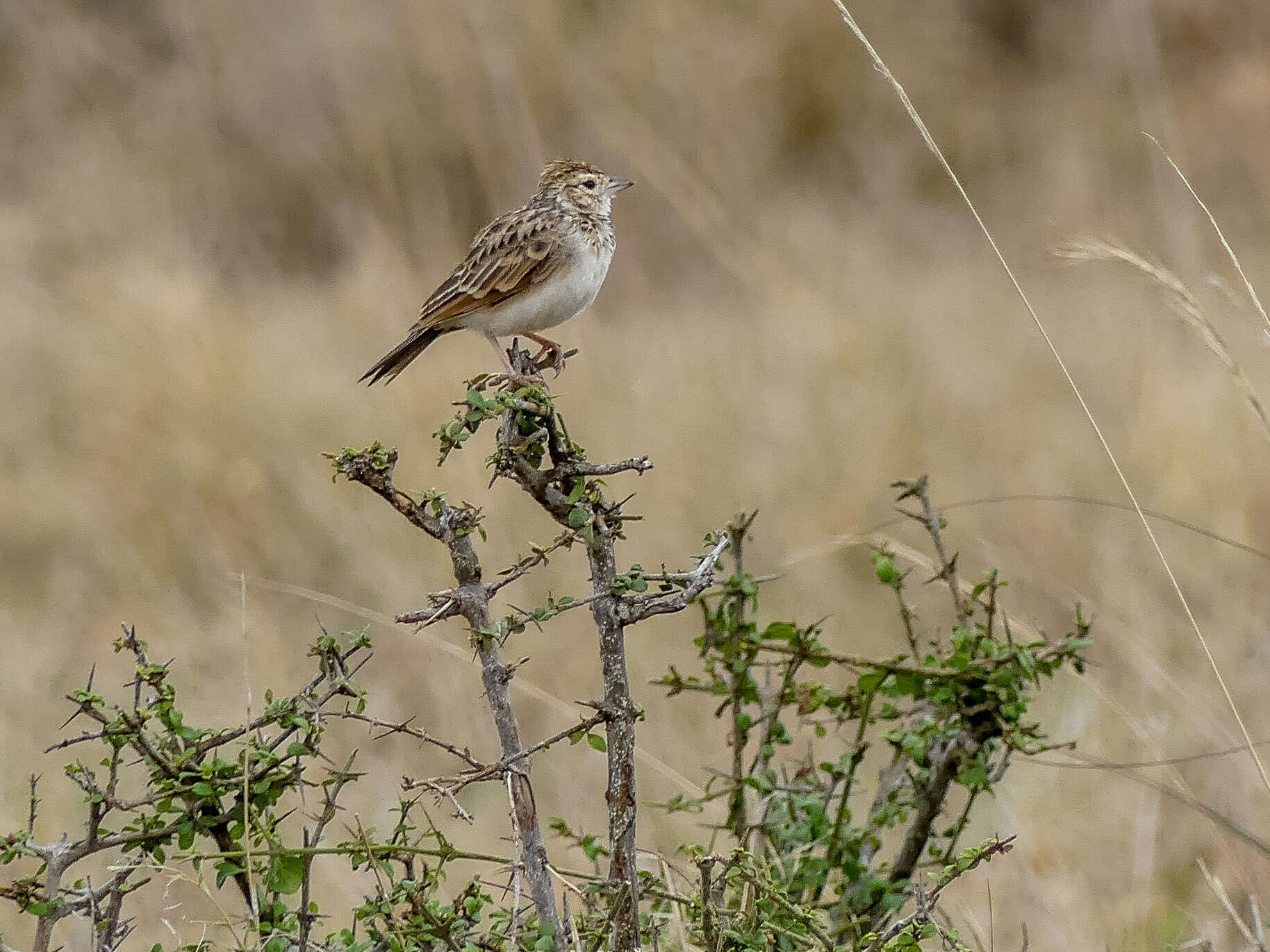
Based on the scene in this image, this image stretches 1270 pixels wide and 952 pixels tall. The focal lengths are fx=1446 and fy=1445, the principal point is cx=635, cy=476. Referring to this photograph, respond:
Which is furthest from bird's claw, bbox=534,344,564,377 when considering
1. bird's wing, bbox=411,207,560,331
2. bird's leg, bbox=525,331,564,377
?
bird's wing, bbox=411,207,560,331

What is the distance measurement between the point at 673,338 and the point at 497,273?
4.48 meters

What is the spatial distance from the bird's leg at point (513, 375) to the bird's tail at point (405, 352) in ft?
0.43

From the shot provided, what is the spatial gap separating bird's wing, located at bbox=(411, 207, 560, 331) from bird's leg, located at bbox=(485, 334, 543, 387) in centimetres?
8

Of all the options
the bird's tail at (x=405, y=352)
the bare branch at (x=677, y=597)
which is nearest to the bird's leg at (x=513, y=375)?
the bird's tail at (x=405, y=352)

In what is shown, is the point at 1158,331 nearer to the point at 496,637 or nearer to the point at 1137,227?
the point at 1137,227

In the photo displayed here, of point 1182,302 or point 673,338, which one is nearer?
point 1182,302

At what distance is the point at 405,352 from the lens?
2.79 metres

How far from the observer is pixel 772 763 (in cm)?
357

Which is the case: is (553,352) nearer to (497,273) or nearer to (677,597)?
(497,273)

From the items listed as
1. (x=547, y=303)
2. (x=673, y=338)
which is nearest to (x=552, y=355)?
(x=547, y=303)

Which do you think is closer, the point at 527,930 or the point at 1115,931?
the point at 527,930

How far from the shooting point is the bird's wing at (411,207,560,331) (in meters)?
2.76

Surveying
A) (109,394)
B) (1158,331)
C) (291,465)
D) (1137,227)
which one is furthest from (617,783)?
(1137,227)

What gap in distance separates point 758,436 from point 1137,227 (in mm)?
3223
